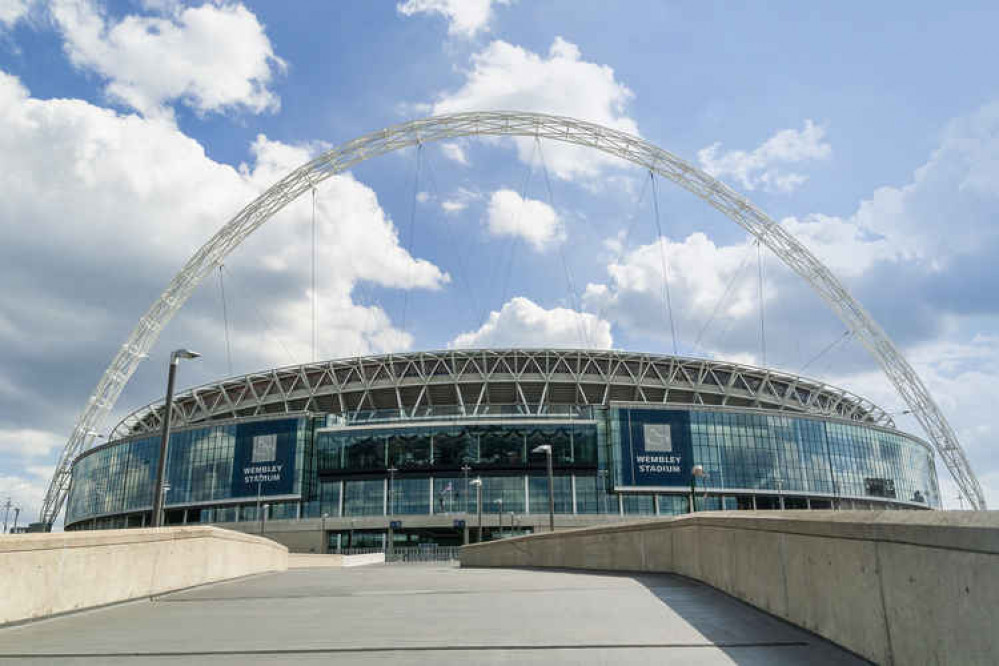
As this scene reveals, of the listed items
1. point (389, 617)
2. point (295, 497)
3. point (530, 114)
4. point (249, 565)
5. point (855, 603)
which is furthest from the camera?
point (295, 497)

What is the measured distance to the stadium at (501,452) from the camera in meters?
79.0

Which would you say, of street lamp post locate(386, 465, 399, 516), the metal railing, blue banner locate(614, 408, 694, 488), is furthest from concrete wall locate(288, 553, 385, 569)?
blue banner locate(614, 408, 694, 488)

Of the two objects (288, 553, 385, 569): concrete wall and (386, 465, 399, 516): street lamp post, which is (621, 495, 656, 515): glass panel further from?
(288, 553, 385, 569): concrete wall

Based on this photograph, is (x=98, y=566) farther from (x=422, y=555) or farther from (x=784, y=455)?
(x=784, y=455)

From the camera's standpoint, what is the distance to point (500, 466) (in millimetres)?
81250

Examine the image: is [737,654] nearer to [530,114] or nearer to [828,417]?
[530,114]

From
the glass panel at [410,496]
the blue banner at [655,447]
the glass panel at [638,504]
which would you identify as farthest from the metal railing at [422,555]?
the blue banner at [655,447]

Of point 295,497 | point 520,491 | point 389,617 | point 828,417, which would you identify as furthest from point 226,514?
point 389,617

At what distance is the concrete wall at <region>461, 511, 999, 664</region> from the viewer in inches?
178

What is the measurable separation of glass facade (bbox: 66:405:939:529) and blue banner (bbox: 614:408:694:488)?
17.5 inches

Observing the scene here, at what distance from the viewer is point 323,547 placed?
8012cm

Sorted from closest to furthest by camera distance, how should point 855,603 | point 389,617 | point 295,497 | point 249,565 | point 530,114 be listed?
1. point 855,603
2. point 389,617
3. point 249,565
4. point 530,114
5. point 295,497

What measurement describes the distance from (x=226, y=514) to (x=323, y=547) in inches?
542

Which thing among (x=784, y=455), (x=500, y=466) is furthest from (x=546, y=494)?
(x=784, y=455)
